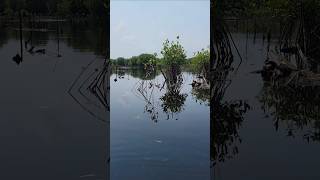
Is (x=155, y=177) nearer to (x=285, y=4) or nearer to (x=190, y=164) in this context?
(x=190, y=164)

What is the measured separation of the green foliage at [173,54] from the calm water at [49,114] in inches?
205

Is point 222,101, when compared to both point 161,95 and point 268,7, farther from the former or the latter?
point 161,95

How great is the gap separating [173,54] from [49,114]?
5592 mm

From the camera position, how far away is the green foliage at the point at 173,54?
8.77 metres

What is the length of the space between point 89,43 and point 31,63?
1.54ft

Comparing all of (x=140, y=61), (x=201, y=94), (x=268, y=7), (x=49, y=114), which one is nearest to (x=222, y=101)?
(x=268, y=7)

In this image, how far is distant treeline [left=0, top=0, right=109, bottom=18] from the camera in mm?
3498

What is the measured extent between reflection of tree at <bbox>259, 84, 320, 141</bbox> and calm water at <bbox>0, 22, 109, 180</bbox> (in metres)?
1.33

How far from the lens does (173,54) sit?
29.1 ft

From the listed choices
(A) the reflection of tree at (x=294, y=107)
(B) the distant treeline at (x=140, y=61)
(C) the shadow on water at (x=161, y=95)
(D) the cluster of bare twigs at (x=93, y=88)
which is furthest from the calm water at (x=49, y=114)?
(B) the distant treeline at (x=140, y=61)

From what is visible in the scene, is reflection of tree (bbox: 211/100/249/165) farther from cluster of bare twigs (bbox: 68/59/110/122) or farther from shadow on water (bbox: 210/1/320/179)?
cluster of bare twigs (bbox: 68/59/110/122)

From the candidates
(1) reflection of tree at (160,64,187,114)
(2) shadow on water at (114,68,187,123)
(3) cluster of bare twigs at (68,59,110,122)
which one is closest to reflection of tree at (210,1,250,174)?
(3) cluster of bare twigs at (68,59,110,122)

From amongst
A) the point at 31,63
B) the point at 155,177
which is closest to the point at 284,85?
the point at 155,177

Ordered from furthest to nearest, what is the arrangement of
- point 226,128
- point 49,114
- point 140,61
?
point 140,61, point 226,128, point 49,114
